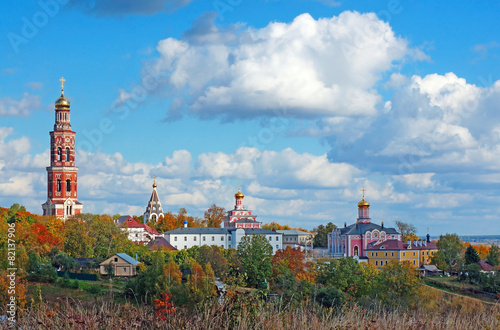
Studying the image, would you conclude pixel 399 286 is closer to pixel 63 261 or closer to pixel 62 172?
pixel 63 261

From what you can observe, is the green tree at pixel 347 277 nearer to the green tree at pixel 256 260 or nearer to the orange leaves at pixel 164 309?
the green tree at pixel 256 260

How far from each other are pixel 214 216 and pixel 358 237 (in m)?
33.5

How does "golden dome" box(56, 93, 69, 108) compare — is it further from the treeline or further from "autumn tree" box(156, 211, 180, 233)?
the treeline

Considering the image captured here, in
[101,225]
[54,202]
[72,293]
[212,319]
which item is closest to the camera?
[212,319]

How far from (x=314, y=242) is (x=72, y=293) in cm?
6906

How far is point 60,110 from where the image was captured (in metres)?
76.6

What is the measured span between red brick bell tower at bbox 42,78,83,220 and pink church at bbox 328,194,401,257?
3319cm

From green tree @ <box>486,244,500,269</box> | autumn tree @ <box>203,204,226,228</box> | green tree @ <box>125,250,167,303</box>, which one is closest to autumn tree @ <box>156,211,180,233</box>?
autumn tree @ <box>203,204,226,228</box>

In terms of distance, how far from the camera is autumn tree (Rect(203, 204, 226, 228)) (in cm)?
10644

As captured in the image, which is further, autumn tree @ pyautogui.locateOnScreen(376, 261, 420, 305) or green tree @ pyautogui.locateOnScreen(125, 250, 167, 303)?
autumn tree @ pyautogui.locateOnScreen(376, 261, 420, 305)

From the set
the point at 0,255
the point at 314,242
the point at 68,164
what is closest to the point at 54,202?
the point at 68,164

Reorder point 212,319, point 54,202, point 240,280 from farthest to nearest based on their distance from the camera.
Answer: point 54,202
point 240,280
point 212,319

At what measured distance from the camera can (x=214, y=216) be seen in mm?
107688

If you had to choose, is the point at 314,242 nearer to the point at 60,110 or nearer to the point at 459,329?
the point at 60,110
